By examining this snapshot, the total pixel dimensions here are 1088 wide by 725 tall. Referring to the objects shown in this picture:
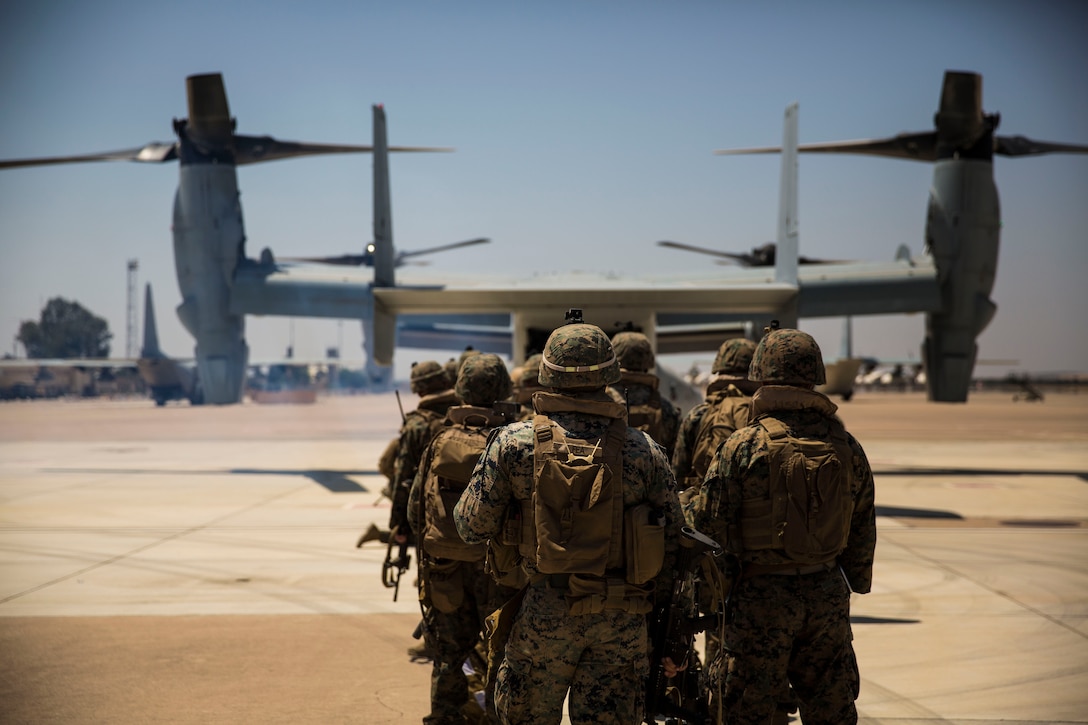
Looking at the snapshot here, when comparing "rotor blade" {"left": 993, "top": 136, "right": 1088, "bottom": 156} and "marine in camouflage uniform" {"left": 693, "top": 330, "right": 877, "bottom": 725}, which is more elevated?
"rotor blade" {"left": 993, "top": 136, "right": 1088, "bottom": 156}

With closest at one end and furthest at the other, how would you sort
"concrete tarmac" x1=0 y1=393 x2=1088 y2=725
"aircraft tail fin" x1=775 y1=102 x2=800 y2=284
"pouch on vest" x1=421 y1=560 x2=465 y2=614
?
"pouch on vest" x1=421 y1=560 x2=465 y2=614, "concrete tarmac" x1=0 y1=393 x2=1088 y2=725, "aircraft tail fin" x1=775 y1=102 x2=800 y2=284

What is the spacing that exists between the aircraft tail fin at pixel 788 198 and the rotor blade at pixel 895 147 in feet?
5.25

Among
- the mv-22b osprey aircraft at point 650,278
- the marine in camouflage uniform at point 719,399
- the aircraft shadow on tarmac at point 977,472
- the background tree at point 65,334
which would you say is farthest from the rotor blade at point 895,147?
the background tree at point 65,334

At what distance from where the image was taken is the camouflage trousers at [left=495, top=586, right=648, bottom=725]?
3340 millimetres

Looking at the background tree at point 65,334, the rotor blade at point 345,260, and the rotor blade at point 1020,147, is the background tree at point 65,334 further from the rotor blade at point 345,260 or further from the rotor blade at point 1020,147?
the rotor blade at point 1020,147

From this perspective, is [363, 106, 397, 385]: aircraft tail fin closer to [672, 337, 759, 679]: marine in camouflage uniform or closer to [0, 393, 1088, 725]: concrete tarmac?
[0, 393, 1088, 725]: concrete tarmac

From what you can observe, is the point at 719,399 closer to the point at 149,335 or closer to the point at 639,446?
the point at 639,446

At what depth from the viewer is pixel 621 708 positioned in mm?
3332

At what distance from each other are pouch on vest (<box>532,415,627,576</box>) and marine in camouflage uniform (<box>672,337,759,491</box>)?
92.4 inches

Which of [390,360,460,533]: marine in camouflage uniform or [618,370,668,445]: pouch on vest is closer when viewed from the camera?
[390,360,460,533]: marine in camouflage uniform

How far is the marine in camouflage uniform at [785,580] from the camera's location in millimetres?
3857

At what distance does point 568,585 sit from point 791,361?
146cm

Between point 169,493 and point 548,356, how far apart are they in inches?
485

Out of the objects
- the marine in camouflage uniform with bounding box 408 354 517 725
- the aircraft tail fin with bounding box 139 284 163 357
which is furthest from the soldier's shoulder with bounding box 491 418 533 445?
the aircraft tail fin with bounding box 139 284 163 357
